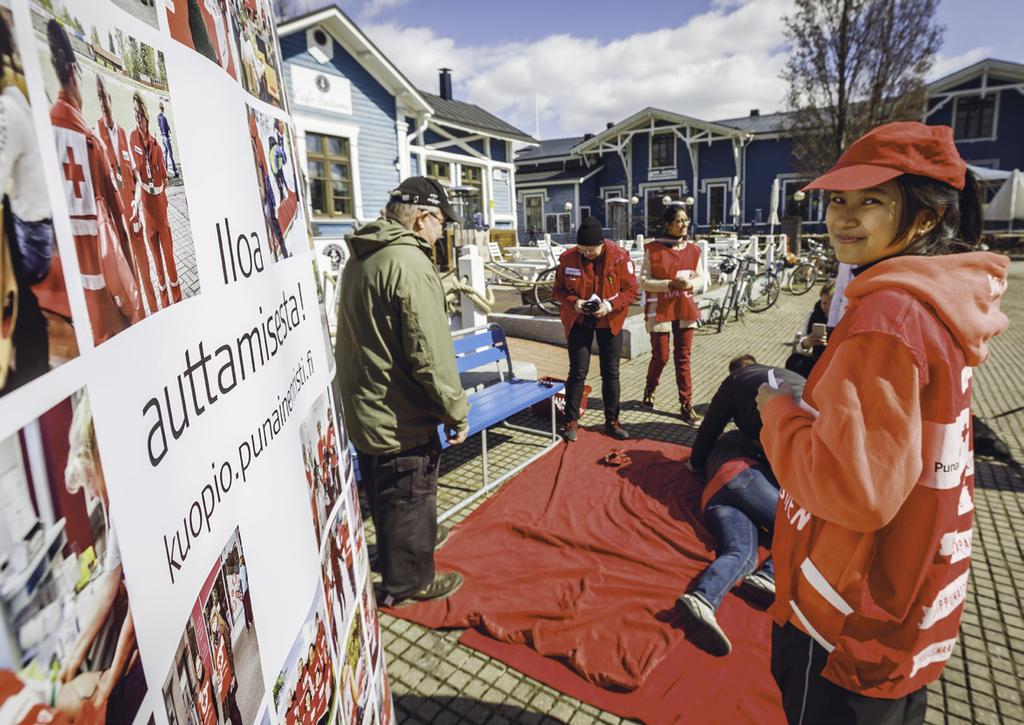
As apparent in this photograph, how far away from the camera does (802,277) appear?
16.2 meters

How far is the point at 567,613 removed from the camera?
10.0 feet

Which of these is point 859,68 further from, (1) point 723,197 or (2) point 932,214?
(2) point 932,214

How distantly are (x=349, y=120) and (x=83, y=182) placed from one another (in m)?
14.6

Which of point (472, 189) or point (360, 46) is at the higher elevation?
point (360, 46)

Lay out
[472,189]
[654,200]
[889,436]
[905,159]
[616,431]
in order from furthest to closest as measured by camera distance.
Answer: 1. [654,200]
2. [472,189]
3. [616,431]
4. [905,159]
5. [889,436]

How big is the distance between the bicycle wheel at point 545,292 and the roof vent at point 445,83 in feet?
46.2

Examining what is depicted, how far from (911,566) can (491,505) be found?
10.4 feet

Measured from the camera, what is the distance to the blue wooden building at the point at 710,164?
2442 cm

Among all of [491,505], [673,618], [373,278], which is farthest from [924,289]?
[491,505]

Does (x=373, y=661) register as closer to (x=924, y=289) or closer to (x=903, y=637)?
(x=903, y=637)

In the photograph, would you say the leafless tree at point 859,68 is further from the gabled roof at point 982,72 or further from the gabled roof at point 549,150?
the gabled roof at point 549,150

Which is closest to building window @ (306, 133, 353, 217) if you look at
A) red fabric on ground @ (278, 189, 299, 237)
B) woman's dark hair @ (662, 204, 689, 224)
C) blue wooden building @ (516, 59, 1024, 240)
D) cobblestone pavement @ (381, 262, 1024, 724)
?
woman's dark hair @ (662, 204, 689, 224)

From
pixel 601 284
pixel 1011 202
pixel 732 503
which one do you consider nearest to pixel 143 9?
pixel 732 503

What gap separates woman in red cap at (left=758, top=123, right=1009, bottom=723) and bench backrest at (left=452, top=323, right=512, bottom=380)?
3.59 meters
